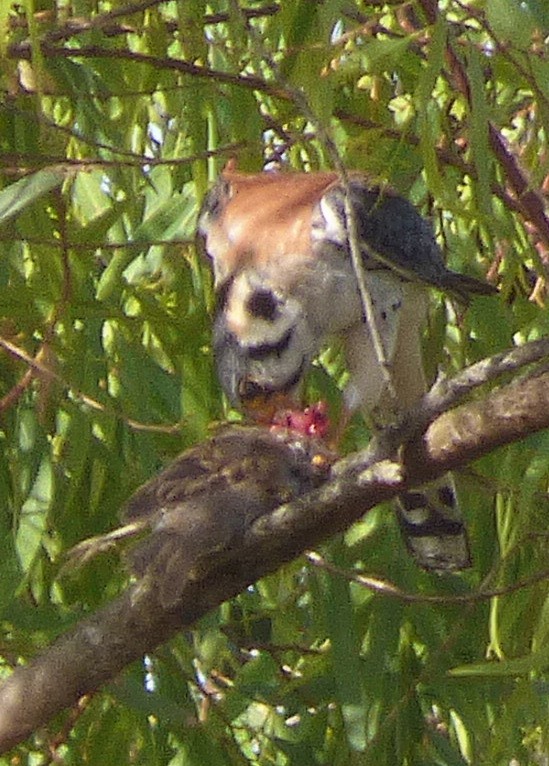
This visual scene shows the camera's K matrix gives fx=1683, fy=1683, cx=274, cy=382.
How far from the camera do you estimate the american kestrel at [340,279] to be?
2.34m

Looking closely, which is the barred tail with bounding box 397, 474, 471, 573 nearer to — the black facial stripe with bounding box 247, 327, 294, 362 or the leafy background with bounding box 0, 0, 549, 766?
the leafy background with bounding box 0, 0, 549, 766

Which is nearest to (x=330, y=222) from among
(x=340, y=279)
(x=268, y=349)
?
(x=340, y=279)

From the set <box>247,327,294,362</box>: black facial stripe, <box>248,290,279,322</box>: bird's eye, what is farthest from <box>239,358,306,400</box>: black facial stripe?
<box>248,290,279,322</box>: bird's eye

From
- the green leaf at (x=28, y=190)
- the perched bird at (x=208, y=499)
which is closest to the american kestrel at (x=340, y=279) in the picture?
the perched bird at (x=208, y=499)

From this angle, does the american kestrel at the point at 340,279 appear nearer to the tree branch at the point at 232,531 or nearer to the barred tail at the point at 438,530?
the barred tail at the point at 438,530

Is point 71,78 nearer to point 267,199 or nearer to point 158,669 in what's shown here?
point 267,199

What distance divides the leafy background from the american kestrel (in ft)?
0.15

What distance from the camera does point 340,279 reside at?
2.45m

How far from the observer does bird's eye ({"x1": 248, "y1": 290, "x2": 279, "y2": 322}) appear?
7.53 feet

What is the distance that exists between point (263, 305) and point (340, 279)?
163mm

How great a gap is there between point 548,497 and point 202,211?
629mm

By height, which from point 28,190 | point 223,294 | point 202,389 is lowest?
point 202,389

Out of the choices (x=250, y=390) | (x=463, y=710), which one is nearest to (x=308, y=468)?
(x=250, y=390)

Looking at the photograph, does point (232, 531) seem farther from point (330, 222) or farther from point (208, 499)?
point (330, 222)
